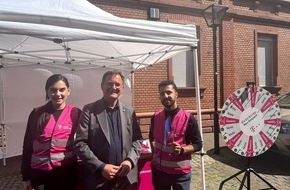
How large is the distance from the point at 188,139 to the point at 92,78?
11.7ft

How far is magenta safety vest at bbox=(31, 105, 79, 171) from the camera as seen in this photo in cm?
255

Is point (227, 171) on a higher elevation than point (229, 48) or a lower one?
lower

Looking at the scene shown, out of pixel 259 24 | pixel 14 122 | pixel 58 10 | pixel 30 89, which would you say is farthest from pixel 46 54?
pixel 259 24

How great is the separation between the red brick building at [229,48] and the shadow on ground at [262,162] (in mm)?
3207

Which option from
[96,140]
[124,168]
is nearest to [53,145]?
[96,140]

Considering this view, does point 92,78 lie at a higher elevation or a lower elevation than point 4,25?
lower

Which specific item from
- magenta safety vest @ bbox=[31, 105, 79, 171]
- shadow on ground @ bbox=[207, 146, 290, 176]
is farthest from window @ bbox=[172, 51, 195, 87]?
magenta safety vest @ bbox=[31, 105, 79, 171]

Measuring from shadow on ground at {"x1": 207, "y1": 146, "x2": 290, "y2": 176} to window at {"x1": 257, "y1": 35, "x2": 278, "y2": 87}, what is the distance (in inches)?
227

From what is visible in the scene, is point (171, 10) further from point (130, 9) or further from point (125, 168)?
point (125, 168)

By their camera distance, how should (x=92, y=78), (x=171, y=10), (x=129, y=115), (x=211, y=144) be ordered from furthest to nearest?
(x=171, y=10)
(x=211, y=144)
(x=92, y=78)
(x=129, y=115)

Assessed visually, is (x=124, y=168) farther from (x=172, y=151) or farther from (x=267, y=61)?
(x=267, y=61)

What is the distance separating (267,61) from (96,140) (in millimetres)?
11125

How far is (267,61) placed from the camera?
11891mm

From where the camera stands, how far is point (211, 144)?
7996mm
